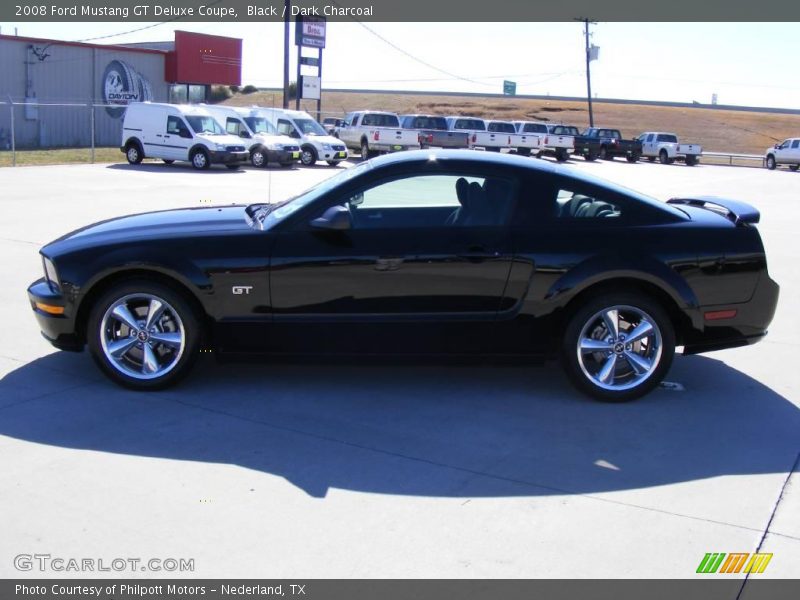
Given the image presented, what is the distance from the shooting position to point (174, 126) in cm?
2611

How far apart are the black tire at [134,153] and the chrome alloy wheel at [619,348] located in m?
23.3

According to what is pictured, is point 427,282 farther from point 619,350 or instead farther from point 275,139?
point 275,139

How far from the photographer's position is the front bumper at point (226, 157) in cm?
2538

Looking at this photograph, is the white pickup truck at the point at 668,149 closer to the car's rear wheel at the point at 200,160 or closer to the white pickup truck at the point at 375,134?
the white pickup truck at the point at 375,134

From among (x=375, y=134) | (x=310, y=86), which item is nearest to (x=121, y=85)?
(x=310, y=86)

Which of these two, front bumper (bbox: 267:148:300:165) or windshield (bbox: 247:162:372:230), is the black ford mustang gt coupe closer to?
windshield (bbox: 247:162:372:230)

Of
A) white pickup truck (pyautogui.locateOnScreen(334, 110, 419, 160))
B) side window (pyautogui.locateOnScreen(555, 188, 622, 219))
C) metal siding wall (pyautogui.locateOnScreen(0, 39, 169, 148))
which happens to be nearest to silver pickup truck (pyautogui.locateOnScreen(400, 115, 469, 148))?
white pickup truck (pyautogui.locateOnScreen(334, 110, 419, 160))

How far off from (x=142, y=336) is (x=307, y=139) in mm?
25469

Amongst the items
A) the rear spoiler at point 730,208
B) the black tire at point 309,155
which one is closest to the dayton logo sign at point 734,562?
the rear spoiler at point 730,208

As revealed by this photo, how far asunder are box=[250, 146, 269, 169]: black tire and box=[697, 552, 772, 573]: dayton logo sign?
25.7 metres

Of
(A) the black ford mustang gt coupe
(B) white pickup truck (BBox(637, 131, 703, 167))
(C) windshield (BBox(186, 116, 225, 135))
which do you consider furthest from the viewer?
(B) white pickup truck (BBox(637, 131, 703, 167))

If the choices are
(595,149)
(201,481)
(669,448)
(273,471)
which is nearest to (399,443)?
(273,471)

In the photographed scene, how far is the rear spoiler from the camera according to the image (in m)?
5.89
